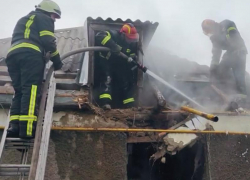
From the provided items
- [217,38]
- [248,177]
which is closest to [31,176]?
[248,177]

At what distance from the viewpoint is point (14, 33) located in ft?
14.3

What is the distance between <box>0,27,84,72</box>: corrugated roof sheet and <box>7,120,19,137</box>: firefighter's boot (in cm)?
247

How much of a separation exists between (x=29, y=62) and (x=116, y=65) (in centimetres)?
236

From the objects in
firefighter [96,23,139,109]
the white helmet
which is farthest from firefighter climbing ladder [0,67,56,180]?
firefighter [96,23,139,109]

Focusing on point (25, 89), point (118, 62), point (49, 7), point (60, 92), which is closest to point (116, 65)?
point (118, 62)

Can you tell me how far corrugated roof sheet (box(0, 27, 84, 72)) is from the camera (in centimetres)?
670

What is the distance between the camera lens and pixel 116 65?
20.5ft

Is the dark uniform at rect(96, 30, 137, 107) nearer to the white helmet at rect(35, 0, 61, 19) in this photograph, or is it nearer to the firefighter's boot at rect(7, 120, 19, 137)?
the white helmet at rect(35, 0, 61, 19)

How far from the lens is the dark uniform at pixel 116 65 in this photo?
574 cm

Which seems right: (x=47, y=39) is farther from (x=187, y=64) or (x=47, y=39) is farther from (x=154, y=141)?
(x=187, y=64)

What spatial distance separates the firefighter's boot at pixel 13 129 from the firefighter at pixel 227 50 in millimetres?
4496

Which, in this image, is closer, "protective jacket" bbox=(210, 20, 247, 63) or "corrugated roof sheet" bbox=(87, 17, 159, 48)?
"corrugated roof sheet" bbox=(87, 17, 159, 48)

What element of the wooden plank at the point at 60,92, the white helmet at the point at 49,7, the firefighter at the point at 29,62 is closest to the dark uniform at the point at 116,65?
the wooden plank at the point at 60,92

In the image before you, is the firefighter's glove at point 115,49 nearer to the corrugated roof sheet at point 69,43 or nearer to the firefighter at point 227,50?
the corrugated roof sheet at point 69,43
